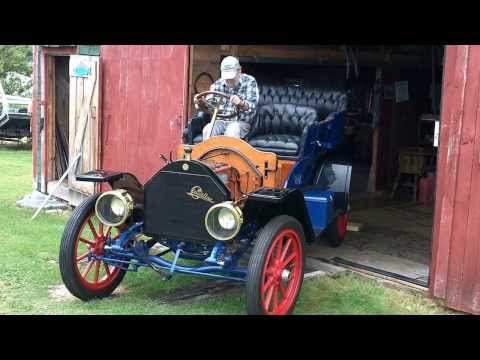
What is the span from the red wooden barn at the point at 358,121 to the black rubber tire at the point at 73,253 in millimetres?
2411

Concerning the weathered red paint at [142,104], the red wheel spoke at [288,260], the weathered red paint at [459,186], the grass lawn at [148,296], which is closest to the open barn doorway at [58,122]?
the weathered red paint at [142,104]

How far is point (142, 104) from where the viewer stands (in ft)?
25.3

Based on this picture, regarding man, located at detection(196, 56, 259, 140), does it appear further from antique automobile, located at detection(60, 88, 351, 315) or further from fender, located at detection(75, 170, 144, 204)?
fender, located at detection(75, 170, 144, 204)

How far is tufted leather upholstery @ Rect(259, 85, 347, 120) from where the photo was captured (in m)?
6.86

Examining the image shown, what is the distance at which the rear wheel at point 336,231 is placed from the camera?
672 cm

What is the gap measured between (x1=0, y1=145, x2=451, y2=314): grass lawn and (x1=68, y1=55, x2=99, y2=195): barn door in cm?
202

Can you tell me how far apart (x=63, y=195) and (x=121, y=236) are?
4621 millimetres

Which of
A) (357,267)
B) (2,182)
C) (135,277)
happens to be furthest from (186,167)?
(2,182)

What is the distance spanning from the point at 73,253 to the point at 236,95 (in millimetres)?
2079

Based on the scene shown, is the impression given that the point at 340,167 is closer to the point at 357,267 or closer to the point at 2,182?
the point at 357,267

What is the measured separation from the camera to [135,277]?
18.5ft

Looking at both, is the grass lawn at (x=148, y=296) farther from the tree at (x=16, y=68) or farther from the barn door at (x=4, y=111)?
the tree at (x=16, y=68)

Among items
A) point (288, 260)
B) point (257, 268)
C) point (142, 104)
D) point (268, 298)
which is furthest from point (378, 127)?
→ point (257, 268)

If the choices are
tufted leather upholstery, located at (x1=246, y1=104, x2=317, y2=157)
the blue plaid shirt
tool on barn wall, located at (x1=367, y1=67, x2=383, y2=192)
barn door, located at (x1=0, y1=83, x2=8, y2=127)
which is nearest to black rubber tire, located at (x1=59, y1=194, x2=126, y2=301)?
the blue plaid shirt
